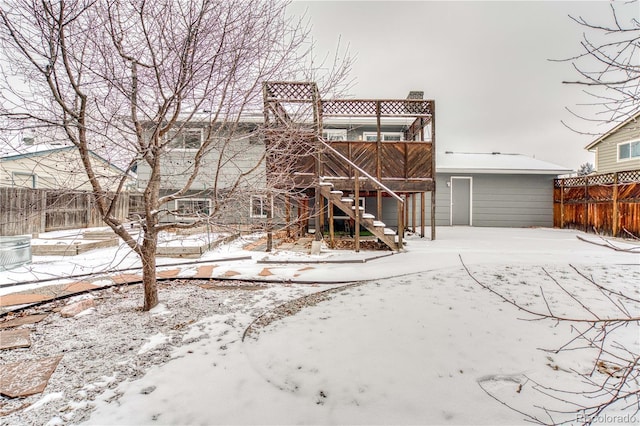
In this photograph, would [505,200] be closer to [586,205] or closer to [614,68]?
[586,205]

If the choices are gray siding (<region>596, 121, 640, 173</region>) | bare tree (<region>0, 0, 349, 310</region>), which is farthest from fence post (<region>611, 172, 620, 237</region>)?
bare tree (<region>0, 0, 349, 310</region>)

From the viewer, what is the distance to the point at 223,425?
166 centimetres

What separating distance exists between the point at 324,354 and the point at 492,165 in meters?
13.2

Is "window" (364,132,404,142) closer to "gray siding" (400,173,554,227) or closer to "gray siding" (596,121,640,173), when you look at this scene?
"gray siding" (400,173,554,227)

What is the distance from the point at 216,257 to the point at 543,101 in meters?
8.41

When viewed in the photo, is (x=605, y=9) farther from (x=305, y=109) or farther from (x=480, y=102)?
(x=480, y=102)

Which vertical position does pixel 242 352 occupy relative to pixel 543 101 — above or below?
below

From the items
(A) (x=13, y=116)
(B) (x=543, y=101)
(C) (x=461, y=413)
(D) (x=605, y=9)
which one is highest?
(B) (x=543, y=101)

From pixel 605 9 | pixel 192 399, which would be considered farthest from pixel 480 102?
pixel 192 399

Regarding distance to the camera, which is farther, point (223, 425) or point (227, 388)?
point (227, 388)

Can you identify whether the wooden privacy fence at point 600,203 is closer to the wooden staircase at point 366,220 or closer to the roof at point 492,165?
the roof at point 492,165

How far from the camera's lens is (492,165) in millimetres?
12906

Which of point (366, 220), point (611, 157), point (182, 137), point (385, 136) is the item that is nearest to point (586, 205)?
point (611, 157)

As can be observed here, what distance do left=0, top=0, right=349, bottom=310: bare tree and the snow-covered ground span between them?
2.60 feet
